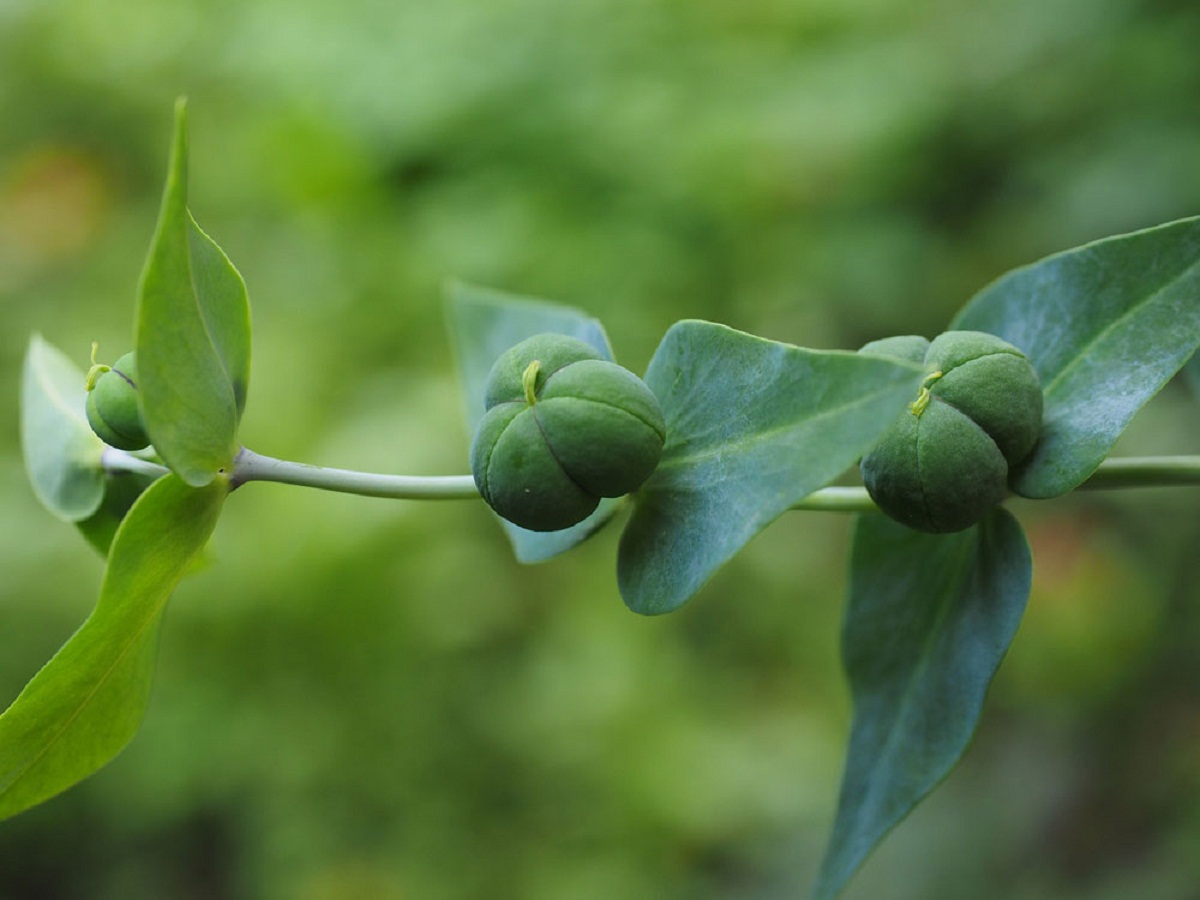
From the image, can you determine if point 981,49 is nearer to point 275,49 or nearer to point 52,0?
point 275,49

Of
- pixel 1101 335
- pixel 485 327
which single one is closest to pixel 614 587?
pixel 485 327

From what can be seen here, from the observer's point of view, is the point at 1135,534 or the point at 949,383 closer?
the point at 949,383

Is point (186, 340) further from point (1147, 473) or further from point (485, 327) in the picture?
point (1147, 473)

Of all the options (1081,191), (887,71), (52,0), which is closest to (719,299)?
(887,71)

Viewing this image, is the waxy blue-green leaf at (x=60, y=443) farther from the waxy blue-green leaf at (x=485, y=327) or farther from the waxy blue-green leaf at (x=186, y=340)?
the waxy blue-green leaf at (x=485, y=327)

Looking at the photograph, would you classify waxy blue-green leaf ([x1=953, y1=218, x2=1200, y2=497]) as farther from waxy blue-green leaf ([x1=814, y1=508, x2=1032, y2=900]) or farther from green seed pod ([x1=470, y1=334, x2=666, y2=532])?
green seed pod ([x1=470, y1=334, x2=666, y2=532])
